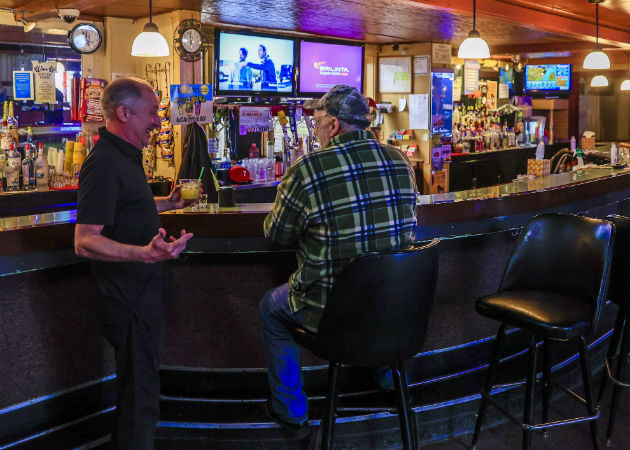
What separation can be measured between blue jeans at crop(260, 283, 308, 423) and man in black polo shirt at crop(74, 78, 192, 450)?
0.40 meters

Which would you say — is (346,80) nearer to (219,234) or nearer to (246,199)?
(246,199)

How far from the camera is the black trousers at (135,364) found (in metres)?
2.55

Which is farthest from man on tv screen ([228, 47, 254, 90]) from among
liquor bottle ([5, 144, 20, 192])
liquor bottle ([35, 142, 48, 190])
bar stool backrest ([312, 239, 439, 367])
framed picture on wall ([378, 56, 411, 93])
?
bar stool backrest ([312, 239, 439, 367])

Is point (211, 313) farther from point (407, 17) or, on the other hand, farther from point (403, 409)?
point (407, 17)

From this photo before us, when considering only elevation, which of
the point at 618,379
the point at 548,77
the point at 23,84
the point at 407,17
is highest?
the point at 548,77

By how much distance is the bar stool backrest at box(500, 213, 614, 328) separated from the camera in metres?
2.96

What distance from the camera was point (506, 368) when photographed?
12.5 feet

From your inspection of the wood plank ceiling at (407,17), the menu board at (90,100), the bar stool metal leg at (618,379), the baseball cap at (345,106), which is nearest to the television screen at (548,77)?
the wood plank ceiling at (407,17)

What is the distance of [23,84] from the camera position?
6.00m

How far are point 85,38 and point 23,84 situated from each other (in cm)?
94

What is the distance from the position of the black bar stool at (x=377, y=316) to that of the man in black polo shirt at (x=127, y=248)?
57 centimetres

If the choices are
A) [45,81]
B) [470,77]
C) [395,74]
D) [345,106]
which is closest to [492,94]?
[470,77]

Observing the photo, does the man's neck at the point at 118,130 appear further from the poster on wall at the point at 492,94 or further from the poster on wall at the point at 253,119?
the poster on wall at the point at 492,94

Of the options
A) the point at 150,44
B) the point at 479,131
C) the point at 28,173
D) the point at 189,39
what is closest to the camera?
the point at 150,44
